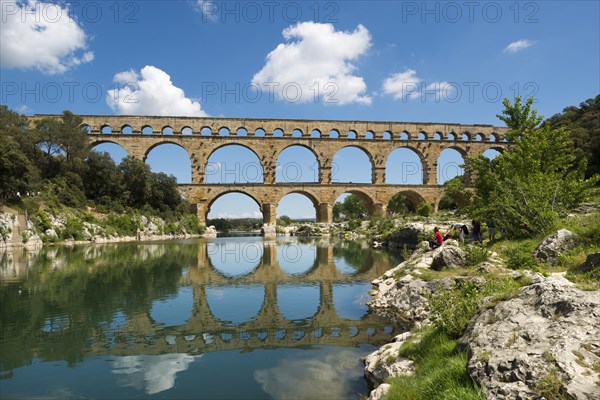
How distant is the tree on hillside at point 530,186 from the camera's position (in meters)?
10.5

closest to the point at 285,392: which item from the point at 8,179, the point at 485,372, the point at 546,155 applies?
the point at 485,372

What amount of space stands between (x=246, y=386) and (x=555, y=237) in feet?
22.1

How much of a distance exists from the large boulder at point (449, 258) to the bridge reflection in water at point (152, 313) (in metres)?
2.48

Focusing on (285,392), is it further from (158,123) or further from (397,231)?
(158,123)

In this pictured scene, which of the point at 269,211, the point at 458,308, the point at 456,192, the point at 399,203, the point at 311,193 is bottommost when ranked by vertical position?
the point at 458,308

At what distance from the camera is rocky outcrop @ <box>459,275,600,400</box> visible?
2.48m

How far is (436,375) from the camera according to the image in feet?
11.3

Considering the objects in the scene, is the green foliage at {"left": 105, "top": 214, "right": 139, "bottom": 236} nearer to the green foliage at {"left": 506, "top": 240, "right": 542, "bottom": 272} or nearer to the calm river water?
the calm river water

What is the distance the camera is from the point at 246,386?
14.6ft

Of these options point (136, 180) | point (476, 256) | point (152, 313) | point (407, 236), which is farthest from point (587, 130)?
point (152, 313)

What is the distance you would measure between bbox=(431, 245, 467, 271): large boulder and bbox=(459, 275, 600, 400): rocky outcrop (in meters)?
5.06

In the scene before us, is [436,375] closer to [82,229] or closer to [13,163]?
[13,163]

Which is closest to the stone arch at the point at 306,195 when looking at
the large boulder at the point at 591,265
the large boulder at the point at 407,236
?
the large boulder at the point at 407,236

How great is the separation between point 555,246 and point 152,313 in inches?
312
